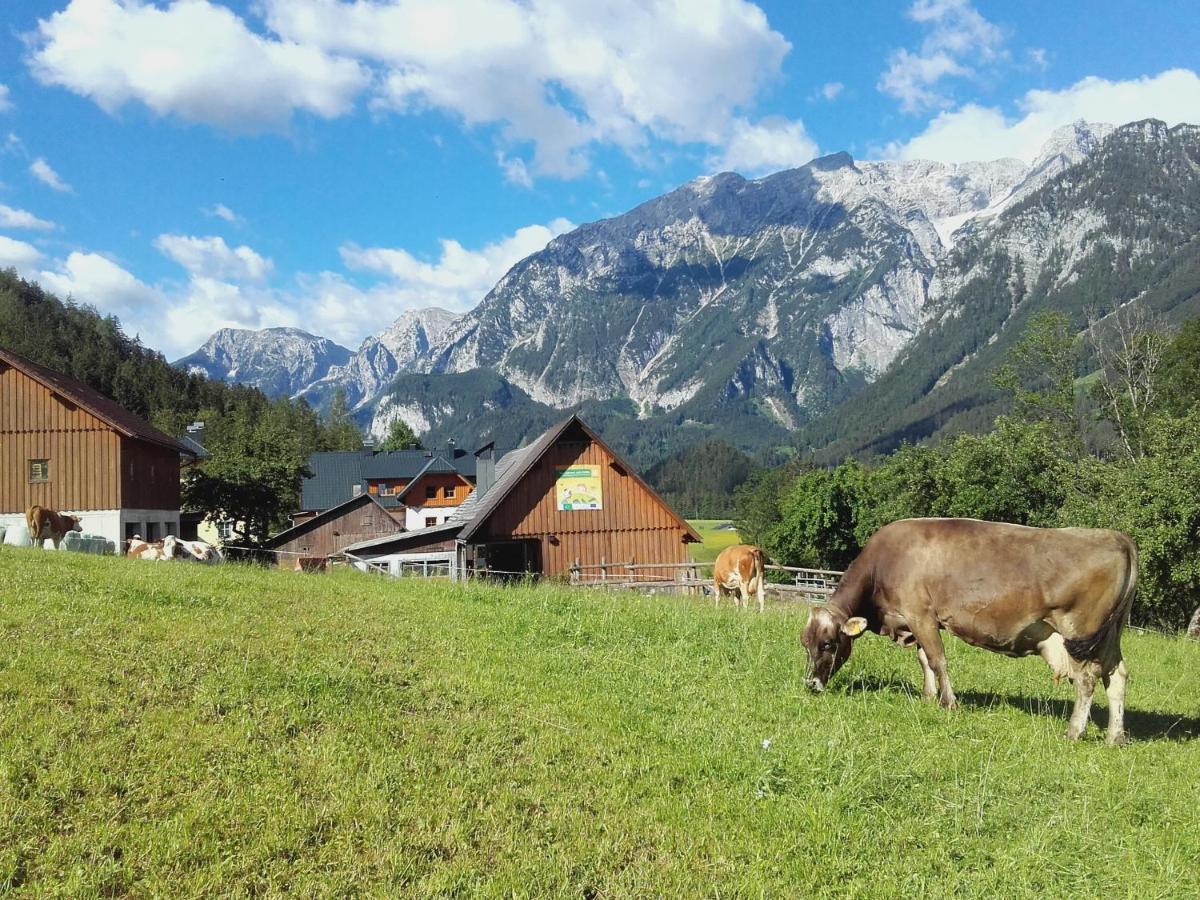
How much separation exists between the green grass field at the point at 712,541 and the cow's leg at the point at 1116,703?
93.3 meters

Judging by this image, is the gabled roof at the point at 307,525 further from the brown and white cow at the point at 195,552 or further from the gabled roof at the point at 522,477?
the brown and white cow at the point at 195,552

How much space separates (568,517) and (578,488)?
144 cm

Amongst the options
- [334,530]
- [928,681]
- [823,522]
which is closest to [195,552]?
[928,681]

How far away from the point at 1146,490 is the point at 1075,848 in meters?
32.5

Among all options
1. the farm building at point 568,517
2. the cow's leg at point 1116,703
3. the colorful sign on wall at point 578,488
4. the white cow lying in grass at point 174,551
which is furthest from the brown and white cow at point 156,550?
the cow's leg at point 1116,703

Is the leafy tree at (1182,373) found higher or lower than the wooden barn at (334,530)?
higher

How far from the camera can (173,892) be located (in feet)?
15.3

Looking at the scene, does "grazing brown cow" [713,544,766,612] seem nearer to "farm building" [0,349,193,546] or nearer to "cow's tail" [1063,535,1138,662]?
"cow's tail" [1063,535,1138,662]

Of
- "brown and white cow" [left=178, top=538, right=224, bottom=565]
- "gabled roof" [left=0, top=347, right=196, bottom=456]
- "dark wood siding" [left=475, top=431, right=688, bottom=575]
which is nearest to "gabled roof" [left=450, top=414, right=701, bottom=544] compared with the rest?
"dark wood siding" [left=475, top=431, right=688, bottom=575]

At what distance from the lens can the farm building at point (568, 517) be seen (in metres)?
38.1

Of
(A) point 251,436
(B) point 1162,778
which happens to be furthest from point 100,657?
(A) point 251,436

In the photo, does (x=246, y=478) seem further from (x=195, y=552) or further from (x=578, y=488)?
(x=195, y=552)

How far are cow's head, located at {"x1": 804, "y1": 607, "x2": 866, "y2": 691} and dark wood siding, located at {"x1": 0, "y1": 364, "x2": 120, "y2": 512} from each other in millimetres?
36697

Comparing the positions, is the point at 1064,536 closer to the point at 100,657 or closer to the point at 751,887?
the point at 751,887
